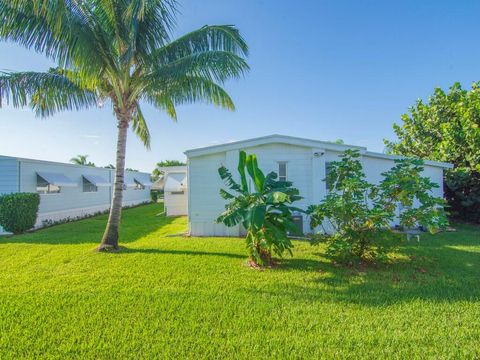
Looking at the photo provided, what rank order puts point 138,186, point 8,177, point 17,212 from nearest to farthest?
1. point 17,212
2. point 8,177
3. point 138,186

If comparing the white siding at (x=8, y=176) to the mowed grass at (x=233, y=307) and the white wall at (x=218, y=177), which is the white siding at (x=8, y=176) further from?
the white wall at (x=218, y=177)

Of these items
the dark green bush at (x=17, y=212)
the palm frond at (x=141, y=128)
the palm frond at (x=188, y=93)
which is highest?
the palm frond at (x=188, y=93)

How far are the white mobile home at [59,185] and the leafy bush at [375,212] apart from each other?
1561 cm

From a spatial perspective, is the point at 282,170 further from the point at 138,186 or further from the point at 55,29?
the point at 138,186

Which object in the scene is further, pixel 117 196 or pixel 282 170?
pixel 282 170

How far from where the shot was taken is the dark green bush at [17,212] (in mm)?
11734

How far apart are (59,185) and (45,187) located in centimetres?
71

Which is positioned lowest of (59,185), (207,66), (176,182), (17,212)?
(17,212)

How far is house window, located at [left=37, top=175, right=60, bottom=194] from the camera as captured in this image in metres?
14.3

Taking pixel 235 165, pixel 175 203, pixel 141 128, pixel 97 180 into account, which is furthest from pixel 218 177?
pixel 97 180

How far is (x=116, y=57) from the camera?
25.6 feet

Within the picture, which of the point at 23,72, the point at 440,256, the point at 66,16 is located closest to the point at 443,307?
the point at 440,256

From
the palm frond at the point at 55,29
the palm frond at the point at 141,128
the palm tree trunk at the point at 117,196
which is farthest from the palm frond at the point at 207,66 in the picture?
the palm frond at the point at 141,128

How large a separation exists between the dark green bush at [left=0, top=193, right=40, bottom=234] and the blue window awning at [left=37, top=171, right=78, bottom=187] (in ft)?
6.75
